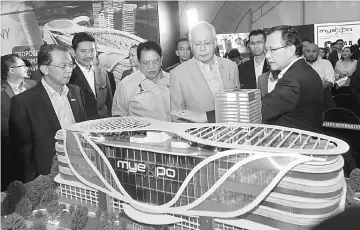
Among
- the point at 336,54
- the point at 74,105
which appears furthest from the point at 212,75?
the point at 336,54

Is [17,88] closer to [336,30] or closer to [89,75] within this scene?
[89,75]

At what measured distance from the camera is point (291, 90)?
6.64ft

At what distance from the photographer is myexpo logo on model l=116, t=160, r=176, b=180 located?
167 cm

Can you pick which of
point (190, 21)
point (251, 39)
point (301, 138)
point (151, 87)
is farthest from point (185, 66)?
point (190, 21)

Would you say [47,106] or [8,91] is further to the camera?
[8,91]

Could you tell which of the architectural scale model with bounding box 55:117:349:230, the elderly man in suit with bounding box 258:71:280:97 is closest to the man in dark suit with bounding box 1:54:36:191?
the architectural scale model with bounding box 55:117:349:230

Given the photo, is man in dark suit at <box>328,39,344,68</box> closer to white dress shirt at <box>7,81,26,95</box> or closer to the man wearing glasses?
the man wearing glasses

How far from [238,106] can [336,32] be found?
6.75 meters

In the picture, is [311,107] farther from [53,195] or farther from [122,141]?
[53,195]

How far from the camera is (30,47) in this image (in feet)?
14.3

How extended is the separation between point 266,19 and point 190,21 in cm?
234

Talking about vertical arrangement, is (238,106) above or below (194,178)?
above

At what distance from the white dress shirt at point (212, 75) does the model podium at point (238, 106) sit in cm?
74

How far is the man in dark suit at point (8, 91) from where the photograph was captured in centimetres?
322
